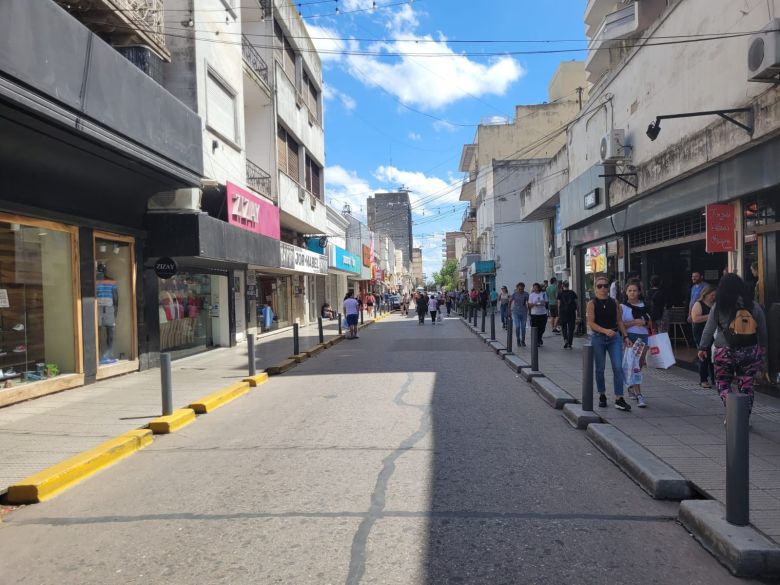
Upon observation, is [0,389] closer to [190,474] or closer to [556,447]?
[190,474]

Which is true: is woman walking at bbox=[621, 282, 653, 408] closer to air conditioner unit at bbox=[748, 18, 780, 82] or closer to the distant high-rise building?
air conditioner unit at bbox=[748, 18, 780, 82]

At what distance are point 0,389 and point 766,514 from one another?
945 cm

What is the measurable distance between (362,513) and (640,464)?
2494 mm

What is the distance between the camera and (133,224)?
12.1 meters

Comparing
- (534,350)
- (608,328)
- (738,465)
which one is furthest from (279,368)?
(738,465)

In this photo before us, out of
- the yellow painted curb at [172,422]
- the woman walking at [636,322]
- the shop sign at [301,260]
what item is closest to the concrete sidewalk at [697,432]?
the woman walking at [636,322]

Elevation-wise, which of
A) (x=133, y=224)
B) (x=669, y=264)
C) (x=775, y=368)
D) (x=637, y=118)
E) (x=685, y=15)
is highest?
(x=685, y=15)

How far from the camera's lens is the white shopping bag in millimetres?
7156

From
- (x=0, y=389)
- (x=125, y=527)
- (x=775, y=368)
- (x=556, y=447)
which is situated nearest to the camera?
(x=125, y=527)

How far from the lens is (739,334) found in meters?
5.69

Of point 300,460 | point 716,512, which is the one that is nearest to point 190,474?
point 300,460

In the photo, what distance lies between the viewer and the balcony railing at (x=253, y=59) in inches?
699

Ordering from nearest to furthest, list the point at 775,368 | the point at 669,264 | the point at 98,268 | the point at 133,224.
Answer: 1. the point at 775,368
2. the point at 98,268
3. the point at 133,224
4. the point at 669,264

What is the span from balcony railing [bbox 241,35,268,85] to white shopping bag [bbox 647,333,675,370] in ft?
47.7
